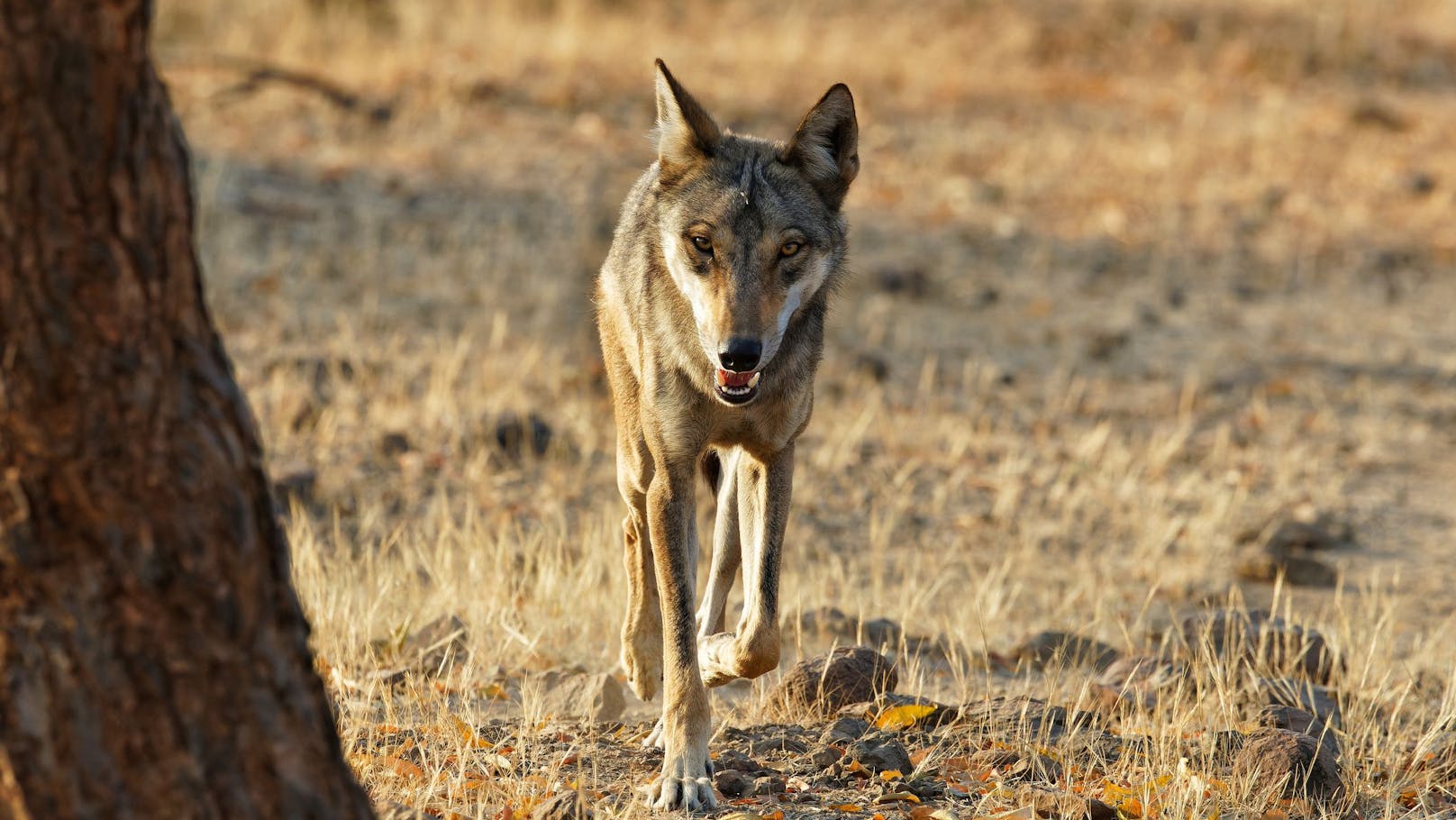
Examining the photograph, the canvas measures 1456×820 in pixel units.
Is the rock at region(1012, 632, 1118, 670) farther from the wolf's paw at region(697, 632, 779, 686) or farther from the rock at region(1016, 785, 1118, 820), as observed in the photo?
the rock at region(1016, 785, 1118, 820)

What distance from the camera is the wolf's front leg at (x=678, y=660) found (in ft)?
14.1

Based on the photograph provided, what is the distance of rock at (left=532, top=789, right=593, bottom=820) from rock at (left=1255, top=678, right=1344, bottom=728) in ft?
8.50

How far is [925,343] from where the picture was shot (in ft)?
36.9

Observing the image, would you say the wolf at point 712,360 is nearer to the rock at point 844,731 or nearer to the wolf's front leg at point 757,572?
the wolf's front leg at point 757,572

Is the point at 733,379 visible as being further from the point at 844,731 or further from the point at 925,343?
the point at 925,343

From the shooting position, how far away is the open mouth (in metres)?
4.52

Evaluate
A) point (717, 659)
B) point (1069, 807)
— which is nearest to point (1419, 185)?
point (717, 659)

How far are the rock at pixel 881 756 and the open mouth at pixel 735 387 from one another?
1.06 m

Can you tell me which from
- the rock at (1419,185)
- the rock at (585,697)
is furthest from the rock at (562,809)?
the rock at (1419,185)

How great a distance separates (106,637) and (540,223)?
10.1m

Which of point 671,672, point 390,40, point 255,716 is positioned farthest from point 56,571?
point 390,40

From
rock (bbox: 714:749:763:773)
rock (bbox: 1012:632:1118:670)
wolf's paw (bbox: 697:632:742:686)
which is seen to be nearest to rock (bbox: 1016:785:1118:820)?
rock (bbox: 714:749:763:773)

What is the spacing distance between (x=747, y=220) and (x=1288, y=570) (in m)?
4.40

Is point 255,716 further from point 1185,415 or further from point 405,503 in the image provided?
point 1185,415
